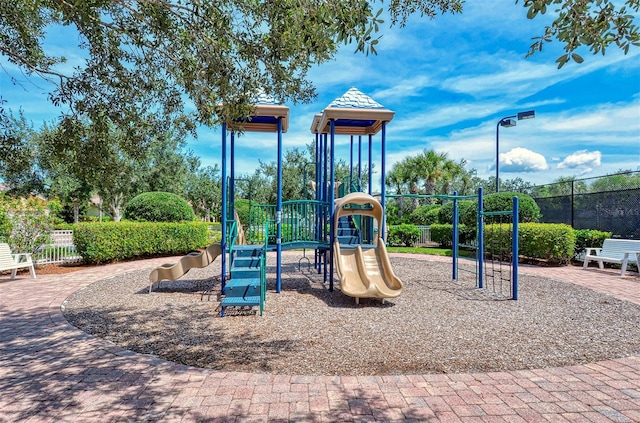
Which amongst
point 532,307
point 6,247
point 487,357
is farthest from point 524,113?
point 6,247

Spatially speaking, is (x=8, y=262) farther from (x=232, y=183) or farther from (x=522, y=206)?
(x=522, y=206)

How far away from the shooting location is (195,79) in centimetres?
448

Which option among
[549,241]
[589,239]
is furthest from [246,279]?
[589,239]

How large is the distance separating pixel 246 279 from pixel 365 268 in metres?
2.22

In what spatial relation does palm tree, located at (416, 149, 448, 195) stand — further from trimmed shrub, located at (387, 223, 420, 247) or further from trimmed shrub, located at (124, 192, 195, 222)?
trimmed shrub, located at (124, 192, 195, 222)

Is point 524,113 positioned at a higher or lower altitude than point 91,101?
higher

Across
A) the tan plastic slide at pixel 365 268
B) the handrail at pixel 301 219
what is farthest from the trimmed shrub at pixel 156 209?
the tan plastic slide at pixel 365 268

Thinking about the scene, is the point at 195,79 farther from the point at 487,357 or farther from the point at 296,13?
the point at 487,357

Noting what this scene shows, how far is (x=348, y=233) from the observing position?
28.8 ft

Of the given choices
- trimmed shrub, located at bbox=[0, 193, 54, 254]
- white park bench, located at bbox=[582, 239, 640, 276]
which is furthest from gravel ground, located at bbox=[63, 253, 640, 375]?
trimmed shrub, located at bbox=[0, 193, 54, 254]

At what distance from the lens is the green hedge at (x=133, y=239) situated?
421 inches

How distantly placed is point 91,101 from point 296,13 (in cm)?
316

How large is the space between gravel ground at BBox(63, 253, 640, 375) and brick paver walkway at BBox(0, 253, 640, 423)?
26 cm

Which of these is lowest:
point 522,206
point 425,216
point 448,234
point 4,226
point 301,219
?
point 448,234
